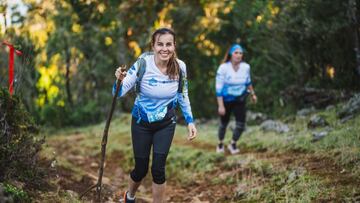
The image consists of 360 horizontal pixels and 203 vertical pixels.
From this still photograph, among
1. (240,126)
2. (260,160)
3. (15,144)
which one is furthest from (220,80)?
(15,144)

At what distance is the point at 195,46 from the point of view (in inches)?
611

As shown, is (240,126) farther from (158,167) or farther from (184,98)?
(158,167)

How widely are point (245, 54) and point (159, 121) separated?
30.4 ft

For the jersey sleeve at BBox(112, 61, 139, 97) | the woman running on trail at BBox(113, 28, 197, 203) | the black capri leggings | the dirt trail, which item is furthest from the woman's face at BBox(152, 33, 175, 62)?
the dirt trail

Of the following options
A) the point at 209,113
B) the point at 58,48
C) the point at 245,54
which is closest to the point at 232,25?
the point at 245,54

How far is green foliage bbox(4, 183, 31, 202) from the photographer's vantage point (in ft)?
14.1

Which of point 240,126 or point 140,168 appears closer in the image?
point 140,168

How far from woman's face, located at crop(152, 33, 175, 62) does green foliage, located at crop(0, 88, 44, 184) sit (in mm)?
1914

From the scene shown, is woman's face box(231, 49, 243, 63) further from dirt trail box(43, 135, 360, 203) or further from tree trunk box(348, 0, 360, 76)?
tree trunk box(348, 0, 360, 76)

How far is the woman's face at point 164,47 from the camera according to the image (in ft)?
15.6

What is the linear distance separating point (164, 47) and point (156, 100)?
0.55 meters

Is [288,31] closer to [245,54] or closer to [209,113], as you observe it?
[245,54]

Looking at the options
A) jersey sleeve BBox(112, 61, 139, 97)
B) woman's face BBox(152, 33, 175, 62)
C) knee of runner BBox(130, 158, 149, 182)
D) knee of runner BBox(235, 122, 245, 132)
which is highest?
woman's face BBox(152, 33, 175, 62)

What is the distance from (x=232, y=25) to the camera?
47.1 feet
